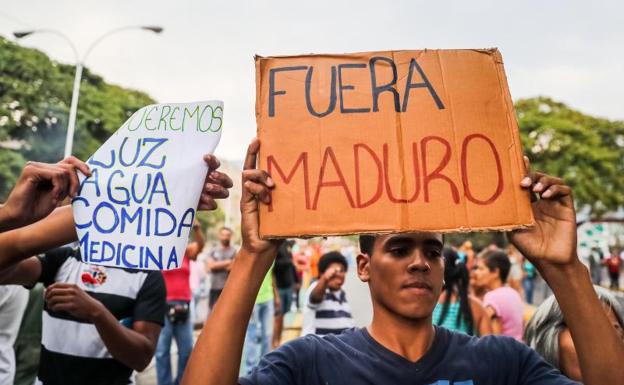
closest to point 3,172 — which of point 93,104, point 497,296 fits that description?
point 93,104

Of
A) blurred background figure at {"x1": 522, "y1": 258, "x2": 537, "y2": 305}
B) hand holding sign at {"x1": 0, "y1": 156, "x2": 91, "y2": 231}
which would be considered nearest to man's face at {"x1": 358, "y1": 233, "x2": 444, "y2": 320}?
hand holding sign at {"x1": 0, "y1": 156, "x2": 91, "y2": 231}

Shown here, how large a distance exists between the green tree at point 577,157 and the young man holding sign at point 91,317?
3729 centimetres

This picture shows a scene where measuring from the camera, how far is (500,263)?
5039 millimetres

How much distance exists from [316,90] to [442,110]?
16.5 inches

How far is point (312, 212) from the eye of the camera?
1680 mm

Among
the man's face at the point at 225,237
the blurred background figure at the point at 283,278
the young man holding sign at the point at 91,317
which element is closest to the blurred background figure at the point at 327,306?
the young man holding sign at the point at 91,317

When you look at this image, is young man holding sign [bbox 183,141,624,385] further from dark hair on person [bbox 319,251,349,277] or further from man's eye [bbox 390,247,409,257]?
dark hair on person [bbox 319,251,349,277]

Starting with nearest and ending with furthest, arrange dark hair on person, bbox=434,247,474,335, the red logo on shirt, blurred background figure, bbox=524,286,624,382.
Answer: blurred background figure, bbox=524,286,624,382
the red logo on shirt
dark hair on person, bbox=434,247,474,335

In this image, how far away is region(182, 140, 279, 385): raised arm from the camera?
5.31 ft

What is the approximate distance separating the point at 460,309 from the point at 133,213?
3.02 metres

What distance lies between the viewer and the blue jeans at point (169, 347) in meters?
5.79

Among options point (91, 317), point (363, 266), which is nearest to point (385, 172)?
point (363, 266)

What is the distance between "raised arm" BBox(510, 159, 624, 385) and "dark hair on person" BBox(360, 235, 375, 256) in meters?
0.53

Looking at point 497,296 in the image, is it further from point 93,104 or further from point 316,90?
point 93,104
